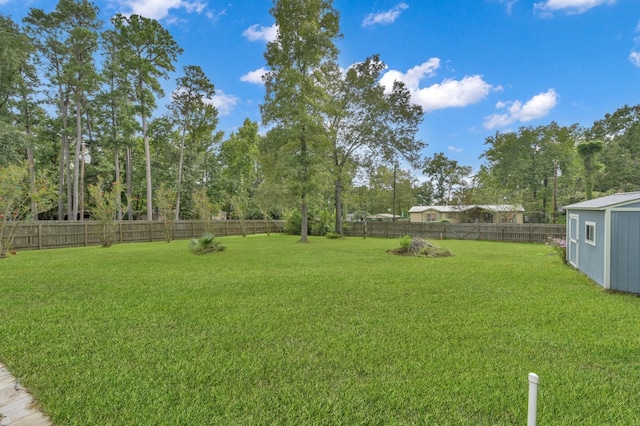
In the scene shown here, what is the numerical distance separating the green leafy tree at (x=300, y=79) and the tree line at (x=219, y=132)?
6 cm

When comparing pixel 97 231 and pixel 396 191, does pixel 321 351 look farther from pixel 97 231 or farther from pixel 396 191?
pixel 396 191

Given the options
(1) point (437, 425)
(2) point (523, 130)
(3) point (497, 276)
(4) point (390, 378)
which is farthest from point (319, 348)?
(2) point (523, 130)

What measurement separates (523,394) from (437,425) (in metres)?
0.78

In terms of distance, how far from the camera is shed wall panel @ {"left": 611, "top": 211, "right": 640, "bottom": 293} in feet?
16.2

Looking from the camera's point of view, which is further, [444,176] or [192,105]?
[444,176]

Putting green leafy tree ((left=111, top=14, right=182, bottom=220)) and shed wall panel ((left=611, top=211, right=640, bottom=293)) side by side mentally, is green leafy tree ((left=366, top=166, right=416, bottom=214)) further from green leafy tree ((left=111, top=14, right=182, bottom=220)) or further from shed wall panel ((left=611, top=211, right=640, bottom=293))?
shed wall panel ((left=611, top=211, right=640, bottom=293))

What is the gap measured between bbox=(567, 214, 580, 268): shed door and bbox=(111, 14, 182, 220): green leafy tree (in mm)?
19169

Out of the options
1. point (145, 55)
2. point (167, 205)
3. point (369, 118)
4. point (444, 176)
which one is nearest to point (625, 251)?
point (369, 118)

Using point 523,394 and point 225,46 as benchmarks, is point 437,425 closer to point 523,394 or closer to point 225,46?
point 523,394

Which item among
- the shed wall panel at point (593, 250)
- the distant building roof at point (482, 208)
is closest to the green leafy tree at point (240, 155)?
the distant building roof at point (482, 208)

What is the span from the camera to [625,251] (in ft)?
16.5

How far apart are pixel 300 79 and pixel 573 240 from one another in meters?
11.4

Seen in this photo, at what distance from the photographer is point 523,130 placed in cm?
2581

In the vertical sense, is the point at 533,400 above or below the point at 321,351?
above
